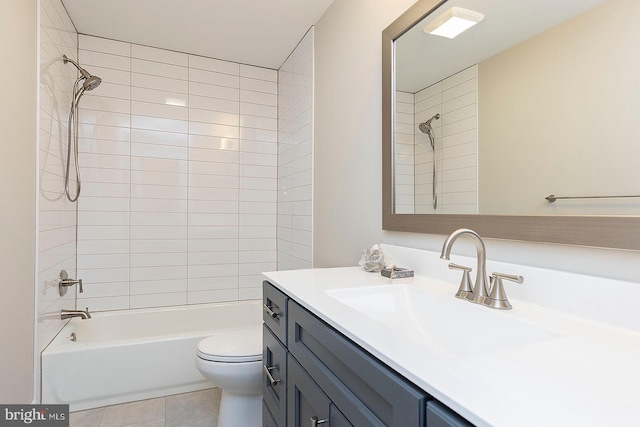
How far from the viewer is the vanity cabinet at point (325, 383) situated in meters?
0.55

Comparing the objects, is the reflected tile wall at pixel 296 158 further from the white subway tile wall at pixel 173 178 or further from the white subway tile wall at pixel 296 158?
the white subway tile wall at pixel 173 178

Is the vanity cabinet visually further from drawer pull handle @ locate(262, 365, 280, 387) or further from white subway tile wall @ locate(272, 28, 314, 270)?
white subway tile wall @ locate(272, 28, 314, 270)

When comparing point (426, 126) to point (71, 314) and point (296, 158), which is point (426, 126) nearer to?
point (296, 158)

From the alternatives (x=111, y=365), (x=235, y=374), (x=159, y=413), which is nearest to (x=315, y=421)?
(x=235, y=374)

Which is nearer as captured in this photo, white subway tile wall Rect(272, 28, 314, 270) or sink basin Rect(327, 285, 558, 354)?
sink basin Rect(327, 285, 558, 354)

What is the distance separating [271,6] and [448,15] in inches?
51.4

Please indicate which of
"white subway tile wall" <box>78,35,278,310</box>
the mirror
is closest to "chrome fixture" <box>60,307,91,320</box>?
"white subway tile wall" <box>78,35,278,310</box>

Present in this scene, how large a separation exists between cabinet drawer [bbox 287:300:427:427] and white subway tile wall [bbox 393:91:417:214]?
0.69m

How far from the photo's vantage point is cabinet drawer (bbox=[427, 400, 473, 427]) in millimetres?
454

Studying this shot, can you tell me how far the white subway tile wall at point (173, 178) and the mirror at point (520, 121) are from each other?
182 centimetres

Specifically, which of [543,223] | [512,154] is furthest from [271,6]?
[543,223]

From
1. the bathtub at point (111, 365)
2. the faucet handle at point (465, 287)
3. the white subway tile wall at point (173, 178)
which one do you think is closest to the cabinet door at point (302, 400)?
the faucet handle at point (465, 287)

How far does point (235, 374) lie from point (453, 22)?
1747 mm

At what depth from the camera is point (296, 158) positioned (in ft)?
8.75
